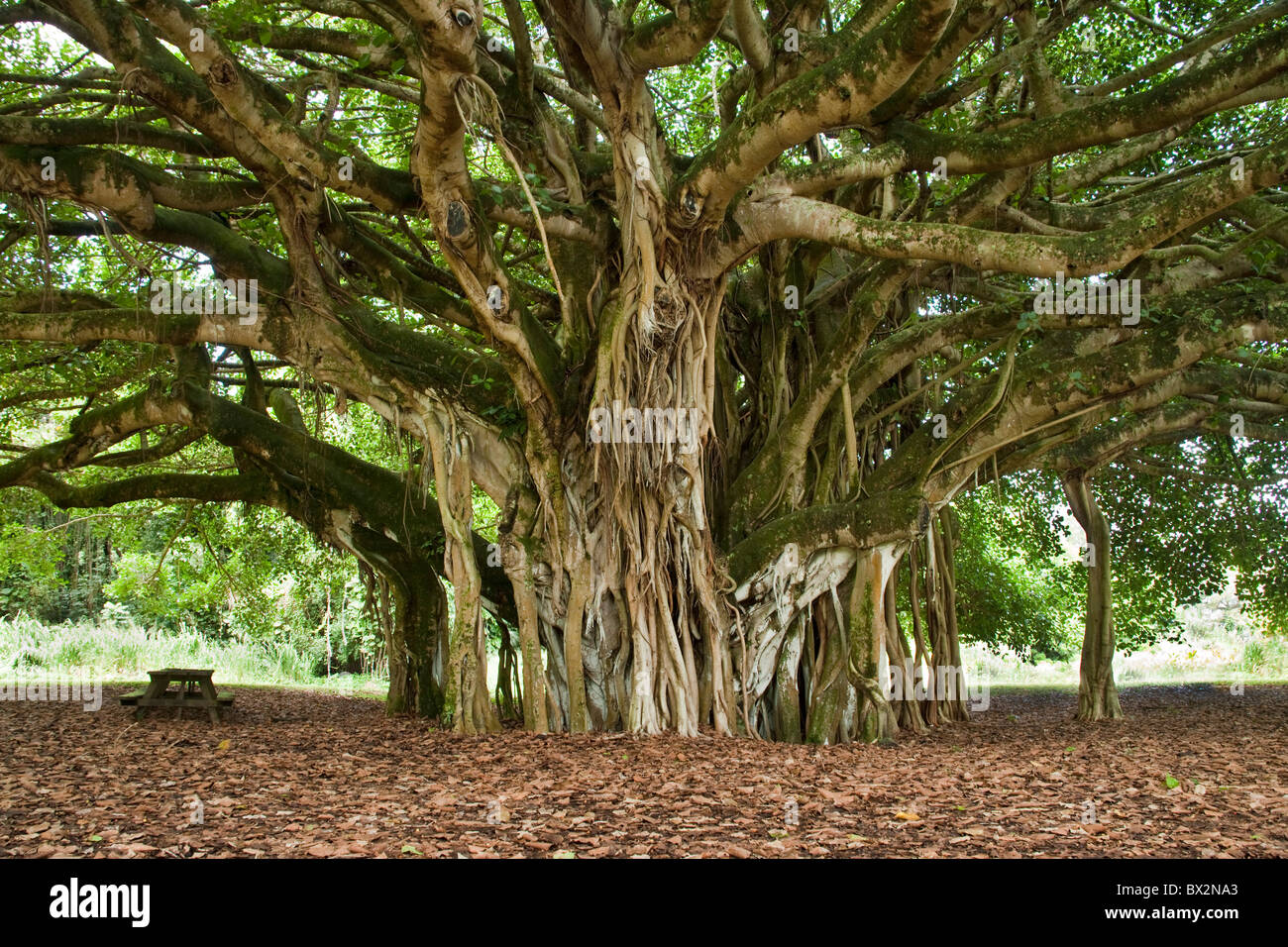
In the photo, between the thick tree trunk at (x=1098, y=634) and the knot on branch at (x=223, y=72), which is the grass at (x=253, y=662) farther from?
the knot on branch at (x=223, y=72)

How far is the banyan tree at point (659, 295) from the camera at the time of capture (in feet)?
17.3

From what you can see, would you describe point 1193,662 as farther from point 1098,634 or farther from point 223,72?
point 223,72

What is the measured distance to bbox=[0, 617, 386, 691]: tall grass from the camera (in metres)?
13.2

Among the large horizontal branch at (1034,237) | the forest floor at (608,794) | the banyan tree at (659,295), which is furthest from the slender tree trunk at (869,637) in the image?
the large horizontal branch at (1034,237)

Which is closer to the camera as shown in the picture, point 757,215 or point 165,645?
point 757,215

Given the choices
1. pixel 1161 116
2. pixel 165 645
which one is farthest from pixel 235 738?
pixel 165 645

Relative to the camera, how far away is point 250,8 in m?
5.47

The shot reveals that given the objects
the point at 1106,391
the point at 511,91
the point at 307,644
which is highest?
the point at 511,91

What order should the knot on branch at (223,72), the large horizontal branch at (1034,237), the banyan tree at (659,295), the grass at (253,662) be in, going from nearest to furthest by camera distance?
the large horizontal branch at (1034,237), the knot on branch at (223,72), the banyan tree at (659,295), the grass at (253,662)

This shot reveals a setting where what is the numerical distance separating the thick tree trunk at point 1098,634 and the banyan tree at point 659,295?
31.7 inches

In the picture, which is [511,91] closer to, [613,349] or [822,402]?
[613,349]

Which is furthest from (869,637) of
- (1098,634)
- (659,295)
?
(1098,634)

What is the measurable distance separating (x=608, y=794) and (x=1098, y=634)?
595cm

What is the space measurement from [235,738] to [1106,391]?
19.9ft
